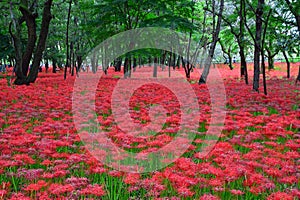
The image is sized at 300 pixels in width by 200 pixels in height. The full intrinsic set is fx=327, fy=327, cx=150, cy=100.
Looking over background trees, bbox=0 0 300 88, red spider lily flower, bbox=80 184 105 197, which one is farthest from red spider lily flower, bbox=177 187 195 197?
background trees, bbox=0 0 300 88

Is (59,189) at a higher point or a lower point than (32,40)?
lower

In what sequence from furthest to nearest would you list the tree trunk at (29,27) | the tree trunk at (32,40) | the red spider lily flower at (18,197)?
the tree trunk at (29,27) → the tree trunk at (32,40) → the red spider lily flower at (18,197)

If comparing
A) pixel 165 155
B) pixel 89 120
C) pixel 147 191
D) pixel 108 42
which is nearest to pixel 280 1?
pixel 89 120

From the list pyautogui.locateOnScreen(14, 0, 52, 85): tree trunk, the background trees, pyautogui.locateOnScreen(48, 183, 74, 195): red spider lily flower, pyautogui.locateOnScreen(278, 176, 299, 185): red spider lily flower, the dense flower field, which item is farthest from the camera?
pyautogui.locateOnScreen(14, 0, 52, 85): tree trunk

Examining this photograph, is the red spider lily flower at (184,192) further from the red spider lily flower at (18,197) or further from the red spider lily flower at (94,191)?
the red spider lily flower at (18,197)

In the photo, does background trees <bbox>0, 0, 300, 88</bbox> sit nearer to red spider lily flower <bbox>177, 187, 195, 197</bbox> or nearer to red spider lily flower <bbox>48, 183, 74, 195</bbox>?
red spider lily flower <bbox>177, 187, 195, 197</bbox>

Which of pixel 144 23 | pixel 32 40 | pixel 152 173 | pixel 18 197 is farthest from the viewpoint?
pixel 144 23

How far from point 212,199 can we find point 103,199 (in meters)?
1.07

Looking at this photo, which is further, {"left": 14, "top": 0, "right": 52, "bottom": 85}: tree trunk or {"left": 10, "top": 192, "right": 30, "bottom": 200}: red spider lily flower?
{"left": 14, "top": 0, "right": 52, "bottom": 85}: tree trunk

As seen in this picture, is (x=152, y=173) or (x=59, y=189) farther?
(x=152, y=173)

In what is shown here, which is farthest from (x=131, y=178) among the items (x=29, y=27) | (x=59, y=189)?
(x=29, y=27)

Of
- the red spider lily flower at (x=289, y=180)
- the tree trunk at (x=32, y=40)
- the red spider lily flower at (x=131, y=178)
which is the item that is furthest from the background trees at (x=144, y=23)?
the red spider lily flower at (x=131, y=178)

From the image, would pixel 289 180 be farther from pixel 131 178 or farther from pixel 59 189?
pixel 59 189

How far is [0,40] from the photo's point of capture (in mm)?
23672
